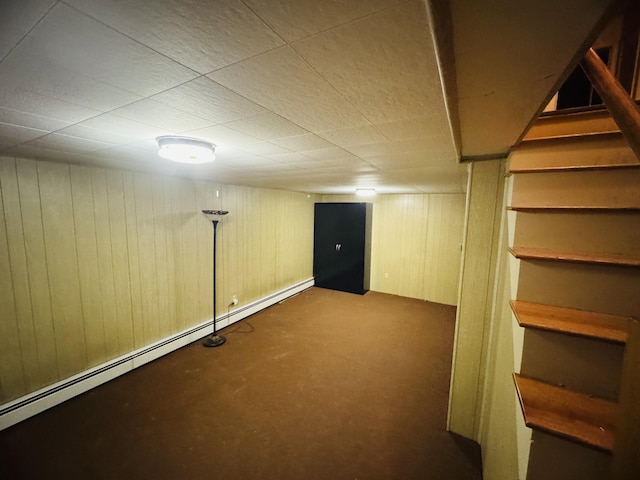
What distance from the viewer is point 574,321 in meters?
0.99

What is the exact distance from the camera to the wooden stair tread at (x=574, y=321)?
0.89 m

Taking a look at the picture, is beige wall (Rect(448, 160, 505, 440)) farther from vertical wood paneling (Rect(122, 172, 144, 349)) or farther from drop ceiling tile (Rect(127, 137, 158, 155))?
vertical wood paneling (Rect(122, 172, 144, 349))

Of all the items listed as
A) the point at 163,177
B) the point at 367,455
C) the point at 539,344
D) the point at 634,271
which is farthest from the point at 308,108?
the point at 163,177

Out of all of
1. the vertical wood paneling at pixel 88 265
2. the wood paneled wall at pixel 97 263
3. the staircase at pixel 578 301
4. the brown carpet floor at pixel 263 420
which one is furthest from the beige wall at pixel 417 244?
the vertical wood paneling at pixel 88 265

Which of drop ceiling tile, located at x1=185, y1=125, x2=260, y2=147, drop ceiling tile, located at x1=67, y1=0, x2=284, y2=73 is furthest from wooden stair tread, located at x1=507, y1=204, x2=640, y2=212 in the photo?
drop ceiling tile, located at x1=185, y1=125, x2=260, y2=147

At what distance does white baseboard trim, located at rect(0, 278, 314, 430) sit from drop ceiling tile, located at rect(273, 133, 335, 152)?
2.97 m

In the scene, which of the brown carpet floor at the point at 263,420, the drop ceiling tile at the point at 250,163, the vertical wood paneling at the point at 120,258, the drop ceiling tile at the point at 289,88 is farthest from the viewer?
the vertical wood paneling at the point at 120,258

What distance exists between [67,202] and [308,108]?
8.72 ft

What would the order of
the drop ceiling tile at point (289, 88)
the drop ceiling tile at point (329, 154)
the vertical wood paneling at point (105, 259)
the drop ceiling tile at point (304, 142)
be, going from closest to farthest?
the drop ceiling tile at point (289, 88)
the drop ceiling tile at point (304, 142)
the drop ceiling tile at point (329, 154)
the vertical wood paneling at point (105, 259)

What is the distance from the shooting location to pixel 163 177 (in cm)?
310

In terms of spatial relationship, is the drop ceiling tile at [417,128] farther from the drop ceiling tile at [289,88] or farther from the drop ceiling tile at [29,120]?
the drop ceiling tile at [29,120]

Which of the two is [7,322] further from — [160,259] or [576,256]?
[576,256]

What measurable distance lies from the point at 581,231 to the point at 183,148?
208 cm

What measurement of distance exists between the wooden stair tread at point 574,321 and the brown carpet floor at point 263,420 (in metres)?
1.57
